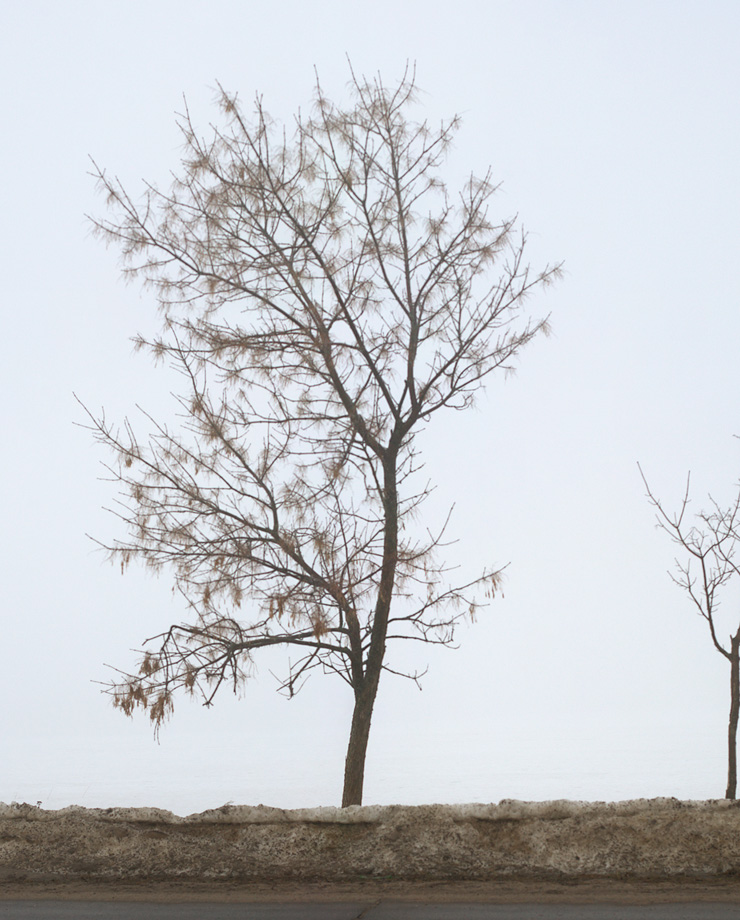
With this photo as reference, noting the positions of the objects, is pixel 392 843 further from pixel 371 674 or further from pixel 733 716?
pixel 733 716

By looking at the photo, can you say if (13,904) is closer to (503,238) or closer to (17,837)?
(17,837)

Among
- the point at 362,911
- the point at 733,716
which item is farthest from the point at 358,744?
the point at 733,716

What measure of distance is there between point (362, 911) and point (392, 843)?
3.61ft

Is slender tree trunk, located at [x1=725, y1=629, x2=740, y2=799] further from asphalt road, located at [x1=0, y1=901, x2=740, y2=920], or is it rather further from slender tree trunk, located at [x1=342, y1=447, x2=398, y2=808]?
slender tree trunk, located at [x1=342, y1=447, x2=398, y2=808]

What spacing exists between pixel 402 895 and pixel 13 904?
266 centimetres

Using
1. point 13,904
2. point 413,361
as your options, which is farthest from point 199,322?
point 13,904

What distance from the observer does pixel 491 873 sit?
263 inches

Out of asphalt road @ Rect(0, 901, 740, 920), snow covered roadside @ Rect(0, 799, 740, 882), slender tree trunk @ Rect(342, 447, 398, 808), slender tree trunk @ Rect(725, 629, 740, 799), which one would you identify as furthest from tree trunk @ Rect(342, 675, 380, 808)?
slender tree trunk @ Rect(725, 629, 740, 799)

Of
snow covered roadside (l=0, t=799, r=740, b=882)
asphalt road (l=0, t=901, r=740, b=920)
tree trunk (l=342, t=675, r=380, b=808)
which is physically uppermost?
tree trunk (l=342, t=675, r=380, b=808)

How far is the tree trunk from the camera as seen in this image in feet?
28.4

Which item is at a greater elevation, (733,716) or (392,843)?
(733,716)

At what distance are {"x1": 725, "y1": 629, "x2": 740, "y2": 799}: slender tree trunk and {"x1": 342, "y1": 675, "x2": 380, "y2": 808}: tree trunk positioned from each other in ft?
10.7

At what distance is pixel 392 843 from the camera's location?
23.2ft

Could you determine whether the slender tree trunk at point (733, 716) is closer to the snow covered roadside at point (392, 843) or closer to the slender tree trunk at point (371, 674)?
the snow covered roadside at point (392, 843)
